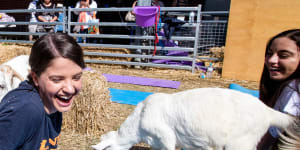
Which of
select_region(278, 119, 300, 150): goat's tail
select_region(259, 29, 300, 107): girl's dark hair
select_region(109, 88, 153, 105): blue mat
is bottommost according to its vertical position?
select_region(109, 88, 153, 105): blue mat

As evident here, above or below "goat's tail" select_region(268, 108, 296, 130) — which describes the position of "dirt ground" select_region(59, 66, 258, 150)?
below

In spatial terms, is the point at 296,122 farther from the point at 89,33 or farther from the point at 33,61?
the point at 89,33

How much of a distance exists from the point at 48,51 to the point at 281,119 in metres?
1.73

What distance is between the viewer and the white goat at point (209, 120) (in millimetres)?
1629

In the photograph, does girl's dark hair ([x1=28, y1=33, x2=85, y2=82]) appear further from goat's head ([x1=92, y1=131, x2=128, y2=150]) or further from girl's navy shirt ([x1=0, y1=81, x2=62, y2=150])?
goat's head ([x1=92, y1=131, x2=128, y2=150])

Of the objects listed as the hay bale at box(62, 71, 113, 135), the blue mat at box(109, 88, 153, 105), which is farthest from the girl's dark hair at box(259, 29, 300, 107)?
the blue mat at box(109, 88, 153, 105)

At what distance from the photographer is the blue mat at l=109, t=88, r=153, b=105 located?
4.30 meters

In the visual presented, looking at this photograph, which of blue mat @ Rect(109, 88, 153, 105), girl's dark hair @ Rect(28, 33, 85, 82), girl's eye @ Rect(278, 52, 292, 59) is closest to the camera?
girl's dark hair @ Rect(28, 33, 85, 82)

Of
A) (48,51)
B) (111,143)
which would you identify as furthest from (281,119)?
(48,51)

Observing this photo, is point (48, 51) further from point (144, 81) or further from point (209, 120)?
point (144, 81)

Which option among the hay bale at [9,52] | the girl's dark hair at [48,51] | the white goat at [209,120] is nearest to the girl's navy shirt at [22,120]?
the girl's dark hair at [48,51]

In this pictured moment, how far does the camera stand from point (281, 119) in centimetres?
160

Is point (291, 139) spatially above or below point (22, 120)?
below

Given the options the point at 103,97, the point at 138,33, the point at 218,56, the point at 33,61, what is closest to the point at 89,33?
the point at 138,33
